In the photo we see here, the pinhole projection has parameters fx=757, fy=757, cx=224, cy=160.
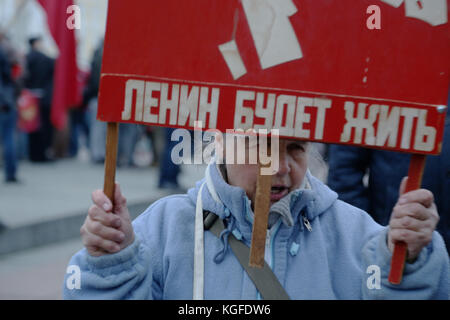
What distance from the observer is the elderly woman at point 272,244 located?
2035 mm

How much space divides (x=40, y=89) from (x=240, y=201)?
1021 centimetres

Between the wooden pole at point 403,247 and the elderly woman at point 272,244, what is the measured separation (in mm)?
26

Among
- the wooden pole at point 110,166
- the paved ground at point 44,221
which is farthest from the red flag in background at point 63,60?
the wooden pole at point 110,166

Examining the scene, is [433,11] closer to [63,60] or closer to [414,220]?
[414,220]

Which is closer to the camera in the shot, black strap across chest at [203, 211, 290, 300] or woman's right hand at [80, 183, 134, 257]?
woman's right hand at [80, 183, 134, 257]

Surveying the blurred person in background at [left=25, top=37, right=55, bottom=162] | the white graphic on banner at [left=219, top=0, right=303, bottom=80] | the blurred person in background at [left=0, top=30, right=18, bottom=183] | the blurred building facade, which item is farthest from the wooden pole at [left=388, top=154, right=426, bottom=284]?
the blurred building facade

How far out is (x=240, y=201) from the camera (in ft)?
7.26

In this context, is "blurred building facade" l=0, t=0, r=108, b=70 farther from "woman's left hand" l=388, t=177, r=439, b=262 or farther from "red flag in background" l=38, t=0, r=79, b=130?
"woman's left hand" l=388, t=177, r=439, b=262

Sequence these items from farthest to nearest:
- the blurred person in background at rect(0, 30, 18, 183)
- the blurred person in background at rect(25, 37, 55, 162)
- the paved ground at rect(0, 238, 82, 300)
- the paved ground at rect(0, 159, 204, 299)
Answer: the blurred person in background at rect(25, 37, 55, 162)
the blurred person in background at rect(0, 30, 18, 183)
the paved ground at rect(0, 159, 204, 299)
the paved ground at rect(0, 238, 82, 300)

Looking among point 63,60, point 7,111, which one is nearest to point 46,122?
point 7,111

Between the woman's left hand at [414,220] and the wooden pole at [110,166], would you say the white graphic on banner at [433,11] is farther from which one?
the wooden pole at [110,166]

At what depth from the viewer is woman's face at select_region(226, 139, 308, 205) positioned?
7.18 feet

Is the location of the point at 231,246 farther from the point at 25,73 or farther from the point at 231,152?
the point at 25,73

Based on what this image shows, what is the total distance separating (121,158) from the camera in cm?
1215
